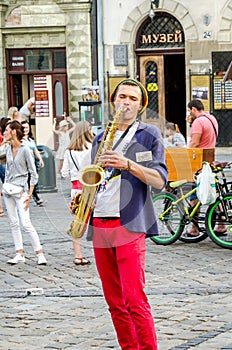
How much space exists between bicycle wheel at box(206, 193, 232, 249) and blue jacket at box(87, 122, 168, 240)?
17.4 ft

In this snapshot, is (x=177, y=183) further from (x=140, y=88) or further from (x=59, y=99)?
→ (x=59, y=99)

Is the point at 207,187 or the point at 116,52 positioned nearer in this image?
the point at 207,187

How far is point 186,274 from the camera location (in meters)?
9.65

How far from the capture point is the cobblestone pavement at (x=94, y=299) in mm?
7004

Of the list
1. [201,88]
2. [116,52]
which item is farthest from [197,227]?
[116,52]

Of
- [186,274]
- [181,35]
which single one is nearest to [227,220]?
[186,274]

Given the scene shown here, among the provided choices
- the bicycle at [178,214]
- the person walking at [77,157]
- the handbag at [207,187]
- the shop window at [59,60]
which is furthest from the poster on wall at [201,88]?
the person walking at [77,157]

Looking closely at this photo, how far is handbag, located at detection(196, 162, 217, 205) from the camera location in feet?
35.7

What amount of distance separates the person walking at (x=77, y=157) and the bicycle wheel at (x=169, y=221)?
134cm

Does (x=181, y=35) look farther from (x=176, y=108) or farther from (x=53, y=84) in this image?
(x=53, y=84)

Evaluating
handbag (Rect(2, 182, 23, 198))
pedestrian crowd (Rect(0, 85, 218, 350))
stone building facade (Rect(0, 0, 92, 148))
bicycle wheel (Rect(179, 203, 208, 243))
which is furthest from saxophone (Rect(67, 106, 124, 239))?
stone building facade (Rect(0, 0, 92, 148))

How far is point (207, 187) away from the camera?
10883 millimetres

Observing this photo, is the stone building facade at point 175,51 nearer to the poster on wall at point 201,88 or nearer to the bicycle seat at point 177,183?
the poster on wall at point 201,88

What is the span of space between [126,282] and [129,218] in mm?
390
